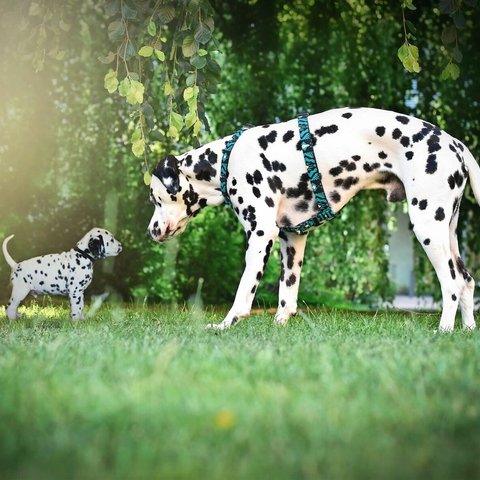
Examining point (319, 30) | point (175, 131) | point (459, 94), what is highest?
point (319, 30)

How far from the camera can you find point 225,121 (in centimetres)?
749

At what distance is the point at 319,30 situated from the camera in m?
7.49

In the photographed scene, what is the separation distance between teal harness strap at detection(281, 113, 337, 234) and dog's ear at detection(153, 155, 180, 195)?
2.83 ft

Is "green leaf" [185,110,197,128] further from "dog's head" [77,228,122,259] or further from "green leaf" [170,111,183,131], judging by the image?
"dog's head" [77,228,122,259]

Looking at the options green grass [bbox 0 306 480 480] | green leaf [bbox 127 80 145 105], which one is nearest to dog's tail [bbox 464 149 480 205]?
green grass [bbox 0 306 480 480]

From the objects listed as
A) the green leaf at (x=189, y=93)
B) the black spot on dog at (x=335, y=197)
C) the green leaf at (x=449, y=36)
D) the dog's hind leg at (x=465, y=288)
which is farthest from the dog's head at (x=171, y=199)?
the green leaf at (x=449, y=36)

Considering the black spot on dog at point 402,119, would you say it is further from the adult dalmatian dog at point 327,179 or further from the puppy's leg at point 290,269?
the puppy's leg at point 290,269

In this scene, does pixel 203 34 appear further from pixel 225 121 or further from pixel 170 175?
pixel 225 121

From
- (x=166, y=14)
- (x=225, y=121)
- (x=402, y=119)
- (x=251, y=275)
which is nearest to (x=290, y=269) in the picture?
(x=251, y=275)

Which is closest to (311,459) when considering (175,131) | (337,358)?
(337,358)

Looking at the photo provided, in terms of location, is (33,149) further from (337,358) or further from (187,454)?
(187,454)

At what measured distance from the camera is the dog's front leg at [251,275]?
4195 mm

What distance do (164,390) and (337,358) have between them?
0.86 m

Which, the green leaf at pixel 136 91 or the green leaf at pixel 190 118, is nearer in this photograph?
the green leaf at pixel 136 91
